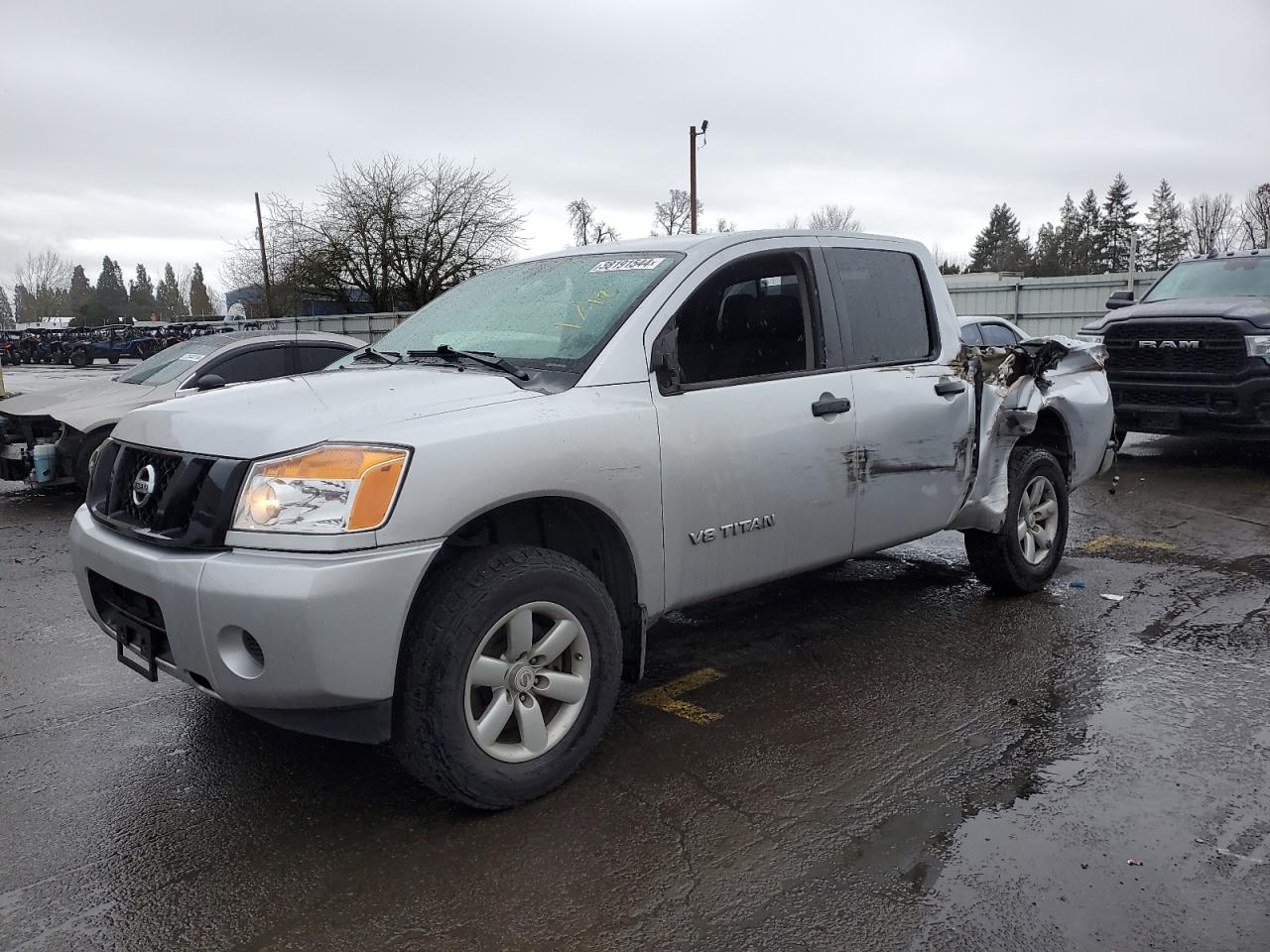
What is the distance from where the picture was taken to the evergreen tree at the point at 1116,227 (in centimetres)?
7344

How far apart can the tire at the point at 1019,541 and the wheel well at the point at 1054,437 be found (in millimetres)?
146

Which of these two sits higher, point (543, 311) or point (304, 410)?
point (543, 311)

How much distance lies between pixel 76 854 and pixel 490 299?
2.52 m

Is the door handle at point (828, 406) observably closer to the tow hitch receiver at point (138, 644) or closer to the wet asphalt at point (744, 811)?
the wet asphalt at point (744, 811)

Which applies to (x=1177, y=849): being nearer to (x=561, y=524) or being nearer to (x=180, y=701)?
(x=561, y=524)

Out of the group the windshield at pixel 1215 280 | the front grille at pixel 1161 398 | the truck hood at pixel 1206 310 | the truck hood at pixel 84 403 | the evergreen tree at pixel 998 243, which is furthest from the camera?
the evergreen tree at pixel 998 243

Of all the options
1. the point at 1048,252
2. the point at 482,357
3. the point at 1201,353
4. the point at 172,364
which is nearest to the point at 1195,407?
the point at 1201,353

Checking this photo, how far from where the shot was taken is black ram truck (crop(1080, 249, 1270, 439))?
29.0ft

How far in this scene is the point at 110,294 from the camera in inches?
4707

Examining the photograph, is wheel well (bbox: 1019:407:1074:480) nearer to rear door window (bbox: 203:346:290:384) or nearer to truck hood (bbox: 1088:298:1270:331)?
truck hood (bbox: 1088:298:1270:331)

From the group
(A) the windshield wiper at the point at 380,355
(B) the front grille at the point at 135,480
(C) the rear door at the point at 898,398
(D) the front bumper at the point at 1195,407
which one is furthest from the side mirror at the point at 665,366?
(D) the front bumper at the point at 1195,407

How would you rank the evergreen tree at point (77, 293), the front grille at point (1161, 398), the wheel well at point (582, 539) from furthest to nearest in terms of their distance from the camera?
the evergreen tree at point (77, 293), the front grille at point (1161, 398), the wheel well at point (582, 539)

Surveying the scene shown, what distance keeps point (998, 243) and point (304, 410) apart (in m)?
93.6

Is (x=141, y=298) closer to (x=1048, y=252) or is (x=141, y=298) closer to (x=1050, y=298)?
(x=1048, y=252)
